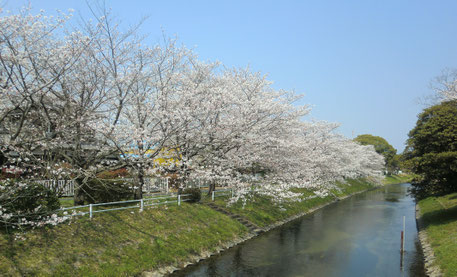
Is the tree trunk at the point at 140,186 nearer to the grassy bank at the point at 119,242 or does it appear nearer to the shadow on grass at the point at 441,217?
the grassy bank at the point at 119,242

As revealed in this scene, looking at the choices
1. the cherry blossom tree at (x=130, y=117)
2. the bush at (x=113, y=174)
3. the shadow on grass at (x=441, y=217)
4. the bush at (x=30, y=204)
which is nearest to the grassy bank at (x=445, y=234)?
the shadow on grass at (x=441, y=217)

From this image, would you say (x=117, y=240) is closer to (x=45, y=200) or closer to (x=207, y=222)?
(x=45, y=200)

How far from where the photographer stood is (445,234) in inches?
772

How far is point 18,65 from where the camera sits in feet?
40.8

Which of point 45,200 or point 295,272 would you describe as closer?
point 45,200

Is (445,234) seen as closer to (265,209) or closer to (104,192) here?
(265,209)

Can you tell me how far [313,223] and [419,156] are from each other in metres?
10.8

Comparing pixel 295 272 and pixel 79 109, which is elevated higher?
pixel 79 109

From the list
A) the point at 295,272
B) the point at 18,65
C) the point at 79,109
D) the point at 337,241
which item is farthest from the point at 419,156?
the point at 18,65

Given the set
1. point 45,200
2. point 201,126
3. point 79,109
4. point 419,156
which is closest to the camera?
point 45,200

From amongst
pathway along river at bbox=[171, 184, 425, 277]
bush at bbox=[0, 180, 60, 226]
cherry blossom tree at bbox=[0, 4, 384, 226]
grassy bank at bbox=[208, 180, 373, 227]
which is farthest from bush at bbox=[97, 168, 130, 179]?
pathway along river at bbox=[171, 184, 425, 277]

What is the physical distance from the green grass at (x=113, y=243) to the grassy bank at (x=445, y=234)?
37.5ft

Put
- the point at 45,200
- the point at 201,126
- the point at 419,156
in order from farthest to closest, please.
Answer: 1. the point at 419,156
2. the point at 201,126
3. the point at 45,200

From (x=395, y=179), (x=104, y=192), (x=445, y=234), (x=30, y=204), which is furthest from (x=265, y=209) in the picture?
(x=395, y=179)
